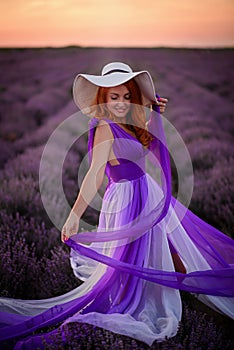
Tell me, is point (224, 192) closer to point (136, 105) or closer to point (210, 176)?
point (210, 176)

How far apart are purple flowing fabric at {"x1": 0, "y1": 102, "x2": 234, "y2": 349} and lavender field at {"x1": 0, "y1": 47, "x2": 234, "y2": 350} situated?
185mm

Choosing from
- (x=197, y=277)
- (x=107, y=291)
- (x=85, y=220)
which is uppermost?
(x=197, y=277)

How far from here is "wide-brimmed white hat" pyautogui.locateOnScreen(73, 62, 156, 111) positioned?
2310mm

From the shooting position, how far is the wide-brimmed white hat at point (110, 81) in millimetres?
2310

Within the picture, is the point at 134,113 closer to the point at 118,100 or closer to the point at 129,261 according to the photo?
the point at 118,100

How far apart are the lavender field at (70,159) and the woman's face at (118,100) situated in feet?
4.05

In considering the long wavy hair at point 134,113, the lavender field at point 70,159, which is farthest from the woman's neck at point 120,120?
the lavender field at point 70,159

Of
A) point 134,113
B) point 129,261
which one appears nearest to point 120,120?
point 134,113

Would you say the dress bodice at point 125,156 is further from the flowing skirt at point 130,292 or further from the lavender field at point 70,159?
the lavender field at point 70,159

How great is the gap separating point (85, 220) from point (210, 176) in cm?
190

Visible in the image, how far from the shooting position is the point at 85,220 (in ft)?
14.2

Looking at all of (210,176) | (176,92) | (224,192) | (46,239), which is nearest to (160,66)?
(176,92)

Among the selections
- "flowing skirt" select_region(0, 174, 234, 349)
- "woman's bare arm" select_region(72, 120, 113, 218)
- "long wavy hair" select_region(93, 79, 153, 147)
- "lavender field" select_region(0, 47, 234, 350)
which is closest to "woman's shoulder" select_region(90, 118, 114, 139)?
"woman's bare arm" select_region(72, 120, 113, 218)

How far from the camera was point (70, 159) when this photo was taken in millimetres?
6133
